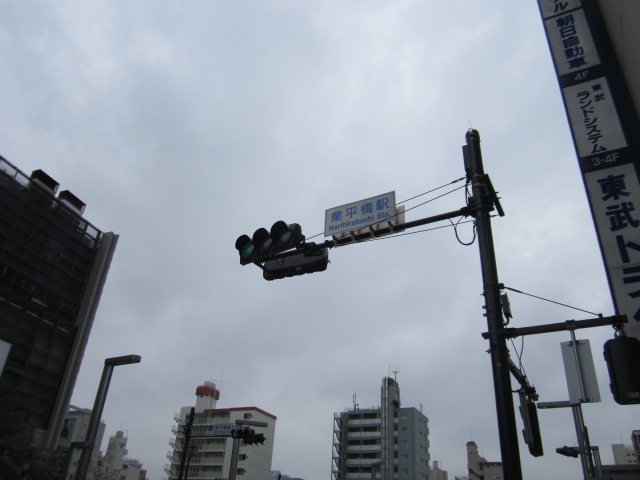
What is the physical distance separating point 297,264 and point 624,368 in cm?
473

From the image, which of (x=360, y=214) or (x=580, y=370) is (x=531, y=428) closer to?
(x=580, y=370)

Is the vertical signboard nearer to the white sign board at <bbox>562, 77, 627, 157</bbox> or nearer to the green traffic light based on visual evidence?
the white sign board at <bbox>562, 77, 627, 157</bbox>

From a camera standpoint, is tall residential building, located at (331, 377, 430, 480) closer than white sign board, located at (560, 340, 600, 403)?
No

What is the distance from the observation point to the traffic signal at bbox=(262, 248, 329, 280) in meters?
7.73

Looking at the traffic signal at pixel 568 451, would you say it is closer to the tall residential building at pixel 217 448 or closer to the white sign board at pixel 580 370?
the white sign board at pixel 580 370

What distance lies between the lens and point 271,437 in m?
86.9

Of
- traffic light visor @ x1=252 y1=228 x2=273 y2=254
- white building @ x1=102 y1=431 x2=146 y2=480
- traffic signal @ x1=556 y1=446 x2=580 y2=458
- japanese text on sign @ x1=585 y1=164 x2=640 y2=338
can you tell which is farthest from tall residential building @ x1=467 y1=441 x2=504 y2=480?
traffic light visor @ x1=252 y1=228 x2=273 y2=254

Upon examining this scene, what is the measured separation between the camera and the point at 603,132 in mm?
8648

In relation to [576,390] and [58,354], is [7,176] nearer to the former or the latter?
[58,354]

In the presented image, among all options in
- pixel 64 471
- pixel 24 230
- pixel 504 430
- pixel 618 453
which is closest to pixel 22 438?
pixel 64 471

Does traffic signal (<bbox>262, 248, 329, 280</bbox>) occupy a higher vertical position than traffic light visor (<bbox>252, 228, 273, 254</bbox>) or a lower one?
lower

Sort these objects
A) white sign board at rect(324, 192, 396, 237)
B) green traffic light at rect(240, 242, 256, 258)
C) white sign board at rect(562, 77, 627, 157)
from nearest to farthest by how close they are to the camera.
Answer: white sign board at rect(324, 192, 396, 237) → green traffic light at rect(240, 242, 256, 258) → white sign board at rect(562, 77, 627, 157)

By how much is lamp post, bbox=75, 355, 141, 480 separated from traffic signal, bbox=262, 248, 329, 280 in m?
3.91

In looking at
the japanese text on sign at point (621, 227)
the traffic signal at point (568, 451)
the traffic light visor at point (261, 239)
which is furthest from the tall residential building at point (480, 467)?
the traffic light visor at point (261, 239)
